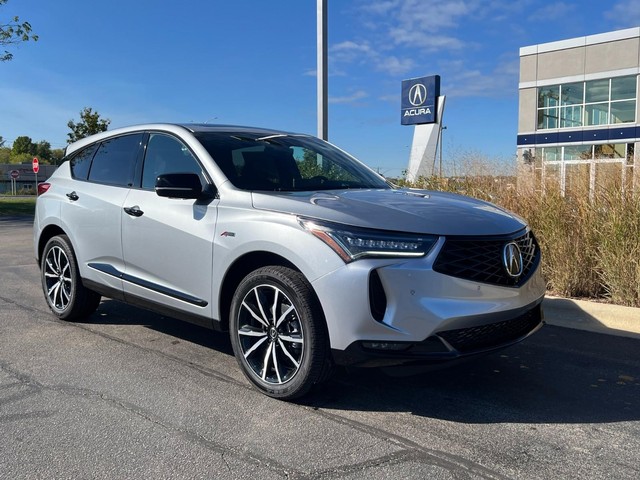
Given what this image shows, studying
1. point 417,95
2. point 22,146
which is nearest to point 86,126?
point 417,95

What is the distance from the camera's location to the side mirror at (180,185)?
4.03 meters

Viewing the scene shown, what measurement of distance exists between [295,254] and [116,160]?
2628 millimetres

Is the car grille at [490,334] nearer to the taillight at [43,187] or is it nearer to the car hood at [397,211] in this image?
the car hood at [397,211]

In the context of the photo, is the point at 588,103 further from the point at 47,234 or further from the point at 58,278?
the point at 58,278

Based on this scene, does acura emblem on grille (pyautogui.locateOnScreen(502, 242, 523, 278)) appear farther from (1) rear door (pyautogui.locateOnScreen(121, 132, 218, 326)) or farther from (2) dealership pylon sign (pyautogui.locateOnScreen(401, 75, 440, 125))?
(2) dealership pylon sign (pyautogui.locateOnScreen(401, 75, 440, 125))

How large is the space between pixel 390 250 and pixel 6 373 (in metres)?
3.01

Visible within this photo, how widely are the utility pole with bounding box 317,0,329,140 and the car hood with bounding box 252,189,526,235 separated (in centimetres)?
585

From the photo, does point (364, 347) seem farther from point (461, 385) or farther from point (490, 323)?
point (461, 385)

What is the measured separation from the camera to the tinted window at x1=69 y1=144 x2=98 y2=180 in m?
5.63

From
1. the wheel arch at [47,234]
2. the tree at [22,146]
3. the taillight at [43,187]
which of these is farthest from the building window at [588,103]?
the tree at [22,146]

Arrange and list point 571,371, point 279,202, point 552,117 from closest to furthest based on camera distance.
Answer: point 279,202 < point 571,371 < point 552,117

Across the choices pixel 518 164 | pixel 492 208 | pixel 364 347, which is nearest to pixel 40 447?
pixel 364 347

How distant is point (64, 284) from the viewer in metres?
5.70

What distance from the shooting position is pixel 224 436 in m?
3.19
